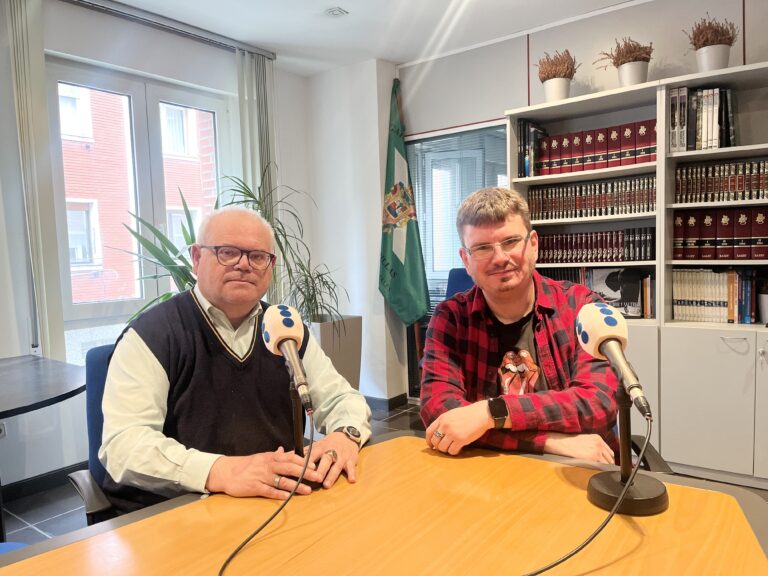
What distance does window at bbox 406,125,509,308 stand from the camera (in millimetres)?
4184

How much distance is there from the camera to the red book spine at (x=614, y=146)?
3279mm

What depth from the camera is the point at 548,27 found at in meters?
3.71

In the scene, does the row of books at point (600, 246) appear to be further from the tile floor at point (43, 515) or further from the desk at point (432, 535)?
the tile floor at point (43, 515)

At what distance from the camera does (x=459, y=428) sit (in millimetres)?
1229

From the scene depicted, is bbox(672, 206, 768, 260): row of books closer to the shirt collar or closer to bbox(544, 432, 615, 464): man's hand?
bbox(544, 432, 615, 464): man's hand

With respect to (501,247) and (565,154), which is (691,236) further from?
(501,247)

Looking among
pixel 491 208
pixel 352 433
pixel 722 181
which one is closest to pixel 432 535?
pixel 352 433

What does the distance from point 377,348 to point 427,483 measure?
3.38 m

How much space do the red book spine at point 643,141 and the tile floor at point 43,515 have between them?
3.43 meters

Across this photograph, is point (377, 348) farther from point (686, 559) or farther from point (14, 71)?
point (686, 559)

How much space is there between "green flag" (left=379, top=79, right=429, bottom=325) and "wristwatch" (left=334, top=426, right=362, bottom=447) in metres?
3.02

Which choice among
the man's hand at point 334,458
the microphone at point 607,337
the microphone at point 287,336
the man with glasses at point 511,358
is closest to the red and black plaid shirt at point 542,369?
the man with glasses at point 511,358

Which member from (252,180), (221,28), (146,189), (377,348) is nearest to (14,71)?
(146,189)

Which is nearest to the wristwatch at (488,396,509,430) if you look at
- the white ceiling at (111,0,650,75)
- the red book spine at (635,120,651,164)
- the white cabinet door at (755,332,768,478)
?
the white cabinet door at (755,332,768,478)
